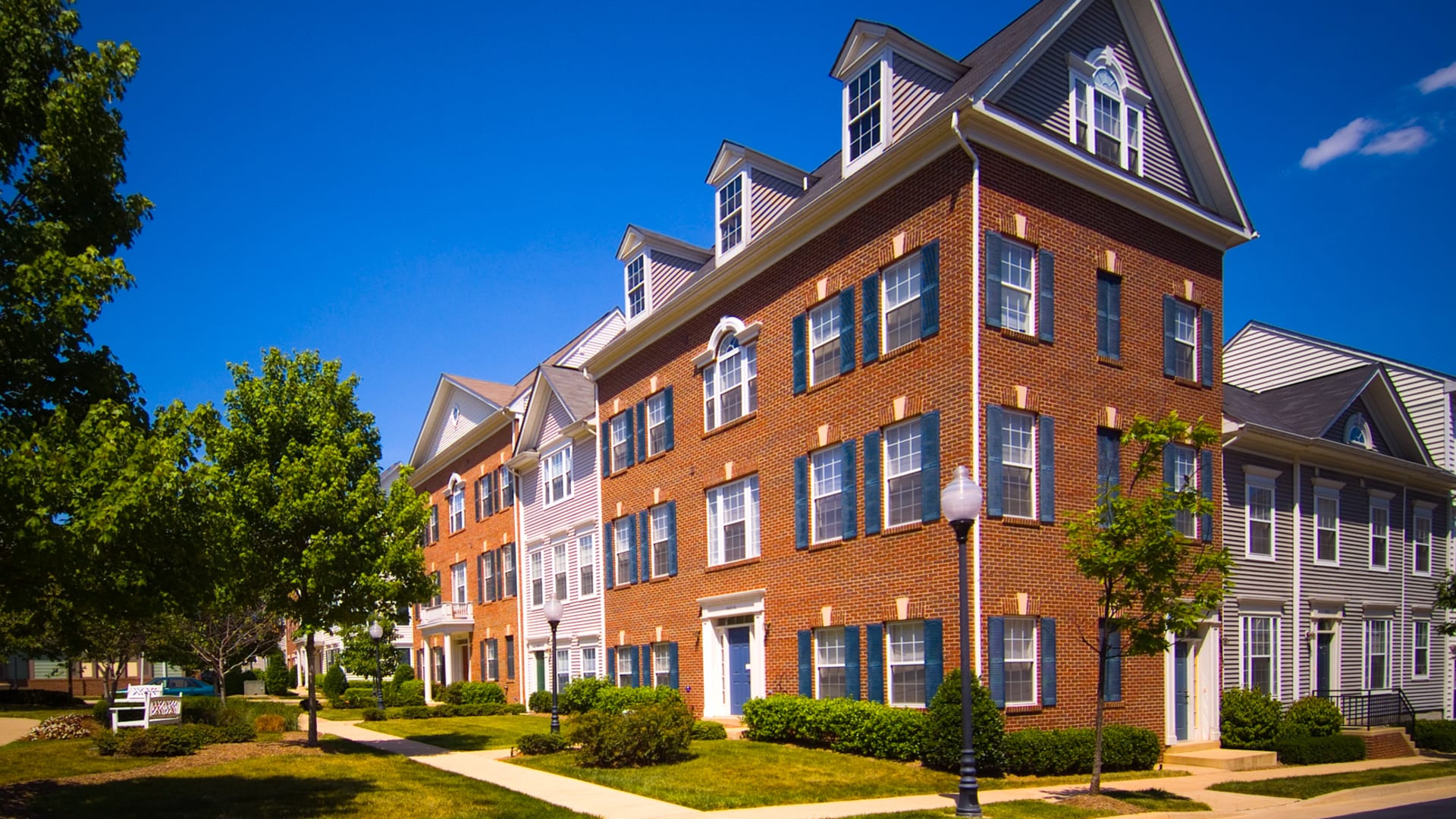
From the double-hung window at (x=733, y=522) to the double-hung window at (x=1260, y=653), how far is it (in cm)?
1157

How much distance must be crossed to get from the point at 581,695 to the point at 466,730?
10.5 ft

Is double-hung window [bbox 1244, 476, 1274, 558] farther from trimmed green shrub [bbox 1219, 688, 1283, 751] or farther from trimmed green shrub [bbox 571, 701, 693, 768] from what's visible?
trimmed green shrub [bbox 571, 701, 693, 768]

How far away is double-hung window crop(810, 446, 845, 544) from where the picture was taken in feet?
69.5

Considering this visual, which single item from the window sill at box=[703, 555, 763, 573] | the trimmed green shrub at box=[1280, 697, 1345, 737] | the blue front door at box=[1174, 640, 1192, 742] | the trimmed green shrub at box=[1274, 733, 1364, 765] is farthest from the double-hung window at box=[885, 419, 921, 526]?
the trimmed green shrub at box=[1280, 697, 1345, 737]

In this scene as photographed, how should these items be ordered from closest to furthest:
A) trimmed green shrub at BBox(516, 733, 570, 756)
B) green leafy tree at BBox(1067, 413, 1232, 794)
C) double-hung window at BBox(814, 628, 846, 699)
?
green leafy tree at BBox(1067, 413, 1232, 794)
double-hung window at BBox(814, 628, 846, 699)
trimmed green shrub at BBox(516, 733, 570, 756)

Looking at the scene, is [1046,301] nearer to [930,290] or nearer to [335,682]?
[930,290]

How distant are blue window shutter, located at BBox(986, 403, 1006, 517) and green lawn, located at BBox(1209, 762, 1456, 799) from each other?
560 cm

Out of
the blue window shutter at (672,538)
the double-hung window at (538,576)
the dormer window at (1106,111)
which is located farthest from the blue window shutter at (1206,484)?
the double-hung window at (538,576)

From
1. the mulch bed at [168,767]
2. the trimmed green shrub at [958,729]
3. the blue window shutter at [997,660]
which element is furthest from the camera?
the blue window shutter at [997,660]

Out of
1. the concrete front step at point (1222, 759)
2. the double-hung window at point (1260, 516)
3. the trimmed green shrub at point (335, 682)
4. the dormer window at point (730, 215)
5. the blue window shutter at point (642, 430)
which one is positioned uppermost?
the dormer window at point (730, 215)

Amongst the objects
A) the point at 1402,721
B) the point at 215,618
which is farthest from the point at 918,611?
the point at 215,618

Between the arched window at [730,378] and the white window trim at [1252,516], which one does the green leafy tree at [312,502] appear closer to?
the arched window at [730,378]

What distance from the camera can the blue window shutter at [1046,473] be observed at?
1862 cm

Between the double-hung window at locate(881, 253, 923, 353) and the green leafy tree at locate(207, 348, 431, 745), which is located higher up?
the double-hung window at locate(881, 253, 923, 353)
